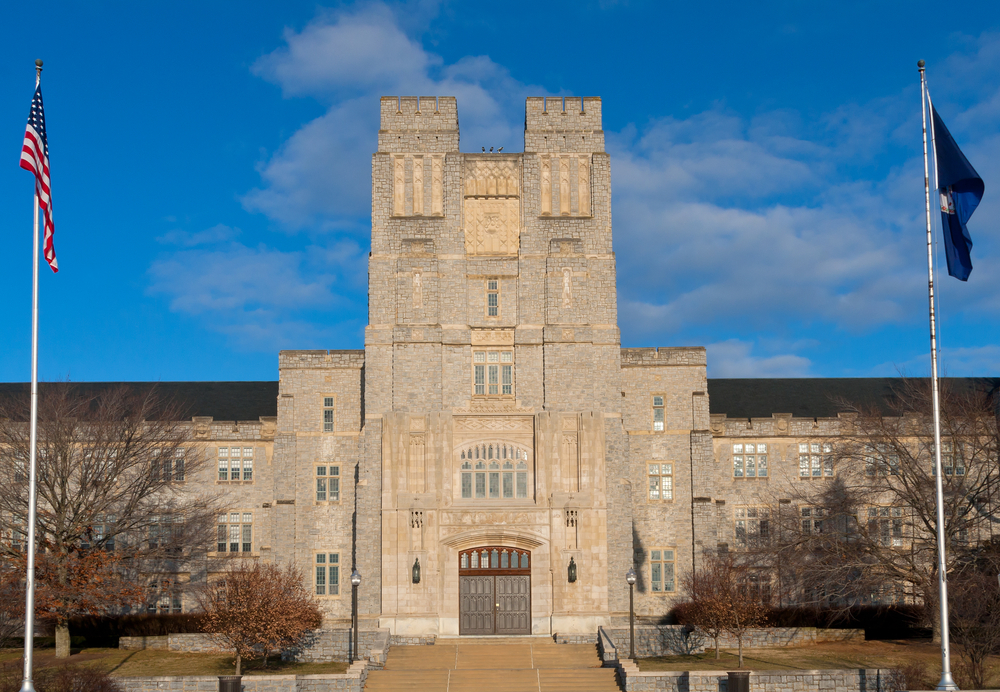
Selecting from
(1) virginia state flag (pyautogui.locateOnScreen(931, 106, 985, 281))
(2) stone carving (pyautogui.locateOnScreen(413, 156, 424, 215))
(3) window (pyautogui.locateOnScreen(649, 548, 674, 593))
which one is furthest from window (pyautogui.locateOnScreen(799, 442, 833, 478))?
(1) virginia state flag (pyautogui.locateOnScreen(931, 106, 985, 281))

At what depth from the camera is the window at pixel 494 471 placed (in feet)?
135

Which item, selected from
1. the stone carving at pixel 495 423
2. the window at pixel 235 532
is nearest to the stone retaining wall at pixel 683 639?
the stone carving at pixel 495 423

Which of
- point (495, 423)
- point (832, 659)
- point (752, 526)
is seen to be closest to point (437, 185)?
point (495, 423)

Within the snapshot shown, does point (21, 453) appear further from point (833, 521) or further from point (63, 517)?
point (833, 521)

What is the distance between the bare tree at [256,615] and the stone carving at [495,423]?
31.3 feet

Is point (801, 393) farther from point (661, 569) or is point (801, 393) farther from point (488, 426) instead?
point (488, 426)

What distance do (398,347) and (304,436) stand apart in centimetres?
675

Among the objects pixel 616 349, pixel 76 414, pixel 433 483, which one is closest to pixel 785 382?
pixel 616 349

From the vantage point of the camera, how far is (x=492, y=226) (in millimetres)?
44188

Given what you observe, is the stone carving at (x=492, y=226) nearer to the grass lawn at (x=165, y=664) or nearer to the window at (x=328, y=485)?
the window at (x=328, y=485)

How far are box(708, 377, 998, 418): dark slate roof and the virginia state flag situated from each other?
2558 cm

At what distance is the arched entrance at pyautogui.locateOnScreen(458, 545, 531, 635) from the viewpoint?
40594 mm

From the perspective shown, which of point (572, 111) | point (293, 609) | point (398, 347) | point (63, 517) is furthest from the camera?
point (572, 111)

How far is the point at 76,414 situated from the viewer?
143ft
